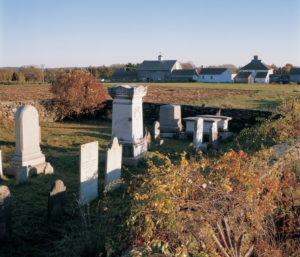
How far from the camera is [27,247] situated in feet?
13.5

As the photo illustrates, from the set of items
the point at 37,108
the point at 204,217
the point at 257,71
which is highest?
the point at 257,71

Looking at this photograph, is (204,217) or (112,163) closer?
(204,217)

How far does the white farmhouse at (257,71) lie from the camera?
75.6 metres

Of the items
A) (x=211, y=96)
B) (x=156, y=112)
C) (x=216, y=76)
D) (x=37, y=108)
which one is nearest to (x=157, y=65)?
(x=216, y=76)

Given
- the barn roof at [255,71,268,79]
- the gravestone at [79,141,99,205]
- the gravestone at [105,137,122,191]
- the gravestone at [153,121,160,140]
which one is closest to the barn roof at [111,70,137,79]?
the barn roof at [255,71,268,79]

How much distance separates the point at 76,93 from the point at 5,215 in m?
12.4

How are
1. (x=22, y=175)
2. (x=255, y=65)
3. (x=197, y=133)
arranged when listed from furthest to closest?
(x=255, y=65) < (x=197, y=133) < (x=22, y=175)

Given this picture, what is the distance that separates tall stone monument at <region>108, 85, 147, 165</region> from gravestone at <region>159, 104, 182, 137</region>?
415 cm

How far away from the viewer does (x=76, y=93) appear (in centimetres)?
1595

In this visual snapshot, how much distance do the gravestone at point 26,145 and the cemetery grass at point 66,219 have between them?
1.16 ft

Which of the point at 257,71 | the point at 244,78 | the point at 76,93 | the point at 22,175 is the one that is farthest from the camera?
the point at 257,71

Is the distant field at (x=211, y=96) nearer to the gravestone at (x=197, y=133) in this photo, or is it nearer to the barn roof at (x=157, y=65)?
the gravestone at (x=197, y=133)

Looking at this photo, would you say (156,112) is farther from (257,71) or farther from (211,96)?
(257,71)

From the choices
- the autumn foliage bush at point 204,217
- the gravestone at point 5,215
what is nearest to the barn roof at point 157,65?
the autumn foliage bush at point 204,217
